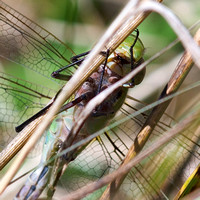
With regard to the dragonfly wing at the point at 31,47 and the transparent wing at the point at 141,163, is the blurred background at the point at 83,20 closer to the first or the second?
the dragonfly wing at the point at 31,47

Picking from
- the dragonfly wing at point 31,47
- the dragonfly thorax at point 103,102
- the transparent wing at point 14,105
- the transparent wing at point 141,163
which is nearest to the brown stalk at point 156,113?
the transparent wing at point 141,163

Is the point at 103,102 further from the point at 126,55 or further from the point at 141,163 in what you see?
the point at 141,163

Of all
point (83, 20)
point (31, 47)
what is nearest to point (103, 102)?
point (31, 47)

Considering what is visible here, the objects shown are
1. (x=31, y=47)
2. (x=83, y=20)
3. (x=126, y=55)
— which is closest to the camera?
(x=126, y=55)

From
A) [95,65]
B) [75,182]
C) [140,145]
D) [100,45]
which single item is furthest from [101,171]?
[100,45]

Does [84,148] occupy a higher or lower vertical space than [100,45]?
lower

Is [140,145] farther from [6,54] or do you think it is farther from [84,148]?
[6,54]

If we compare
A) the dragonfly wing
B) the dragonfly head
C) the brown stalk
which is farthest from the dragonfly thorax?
the brown stalk

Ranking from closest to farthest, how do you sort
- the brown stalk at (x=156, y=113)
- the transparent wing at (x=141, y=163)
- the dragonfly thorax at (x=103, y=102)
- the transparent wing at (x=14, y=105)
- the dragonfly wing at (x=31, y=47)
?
the brown stalk at (x=156, y=113)
the transparent wing at (x=141, y=163)
the dragonfly thorax at (x=103, y=102)
the dragonfly wing at (x=31, y=47)
the transparent wing at (x=14, y=105)
